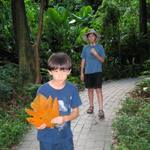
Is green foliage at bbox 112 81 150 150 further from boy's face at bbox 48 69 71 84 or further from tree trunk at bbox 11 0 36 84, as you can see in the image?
tree trunk at bbox 11 0 36 84

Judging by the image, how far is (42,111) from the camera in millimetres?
1957

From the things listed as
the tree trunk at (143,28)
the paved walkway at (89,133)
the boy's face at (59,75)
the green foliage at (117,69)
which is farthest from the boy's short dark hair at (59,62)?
the tree trunk at (143,28)

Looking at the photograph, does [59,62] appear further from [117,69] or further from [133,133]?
[117,69]

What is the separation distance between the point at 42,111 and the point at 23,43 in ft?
19.0

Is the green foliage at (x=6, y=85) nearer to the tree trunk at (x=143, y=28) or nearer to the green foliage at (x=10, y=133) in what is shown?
the green foliage at (x=10, y=133)

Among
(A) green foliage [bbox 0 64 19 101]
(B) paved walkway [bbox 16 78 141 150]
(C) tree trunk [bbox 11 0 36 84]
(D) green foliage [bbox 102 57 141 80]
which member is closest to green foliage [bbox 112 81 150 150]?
(B) paved walkway [bbox 16 78 141 150]

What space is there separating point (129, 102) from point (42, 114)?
442 cm

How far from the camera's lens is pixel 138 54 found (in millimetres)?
13484

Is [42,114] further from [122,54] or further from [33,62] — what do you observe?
[122,54]

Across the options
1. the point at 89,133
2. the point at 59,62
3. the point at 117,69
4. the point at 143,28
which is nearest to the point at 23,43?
the point at 89,133

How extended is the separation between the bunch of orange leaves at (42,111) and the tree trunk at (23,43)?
17.9 feet

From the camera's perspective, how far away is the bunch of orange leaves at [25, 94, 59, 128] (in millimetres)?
1954

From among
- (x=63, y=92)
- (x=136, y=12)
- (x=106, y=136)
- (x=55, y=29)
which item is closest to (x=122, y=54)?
(x=136, y=12)

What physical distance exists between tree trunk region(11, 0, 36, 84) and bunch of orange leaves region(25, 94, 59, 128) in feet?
17.9
